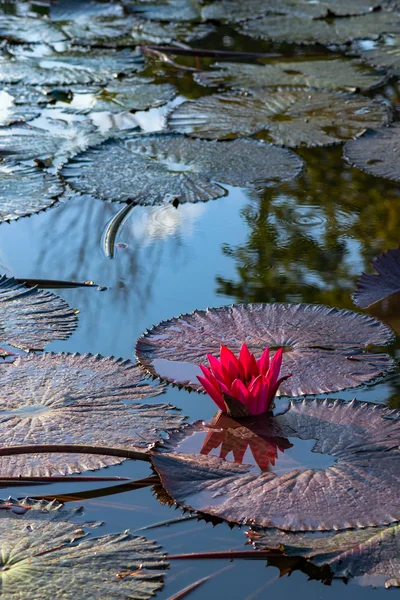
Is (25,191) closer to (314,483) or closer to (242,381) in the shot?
(242,381)

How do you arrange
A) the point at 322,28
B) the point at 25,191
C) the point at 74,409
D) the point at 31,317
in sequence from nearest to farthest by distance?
the point at 74,409, the point at 31,317, the point at 25,191, the point at 322,28

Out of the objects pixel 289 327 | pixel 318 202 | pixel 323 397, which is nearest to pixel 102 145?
pixel 318 202

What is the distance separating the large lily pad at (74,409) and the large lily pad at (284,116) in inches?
74.7

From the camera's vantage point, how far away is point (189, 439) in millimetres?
1763

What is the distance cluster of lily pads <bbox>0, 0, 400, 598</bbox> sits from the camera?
1449 millimetres

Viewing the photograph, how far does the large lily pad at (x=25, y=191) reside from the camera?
118 inches

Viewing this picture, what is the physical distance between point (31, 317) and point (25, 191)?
3.32 feet

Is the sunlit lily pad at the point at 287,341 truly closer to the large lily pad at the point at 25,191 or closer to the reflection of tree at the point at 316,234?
the reflection of tree at the point at 316,234

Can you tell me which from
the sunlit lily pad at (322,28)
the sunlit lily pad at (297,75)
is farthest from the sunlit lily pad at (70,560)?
the sunlit lily pad at (322,28)

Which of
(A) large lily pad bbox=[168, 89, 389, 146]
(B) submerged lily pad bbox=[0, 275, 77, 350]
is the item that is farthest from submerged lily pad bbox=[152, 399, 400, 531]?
(A) large lily pad bbox=[168, 89, 389, 146]

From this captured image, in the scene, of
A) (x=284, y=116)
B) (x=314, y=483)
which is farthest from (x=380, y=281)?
(x=284, y=116)

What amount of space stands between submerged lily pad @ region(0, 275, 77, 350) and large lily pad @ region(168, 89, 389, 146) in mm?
1549

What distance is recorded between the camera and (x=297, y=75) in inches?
179

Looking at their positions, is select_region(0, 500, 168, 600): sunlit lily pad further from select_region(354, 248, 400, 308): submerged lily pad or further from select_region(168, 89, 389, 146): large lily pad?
select_region(168, 89, 389, 146): large lily pad
